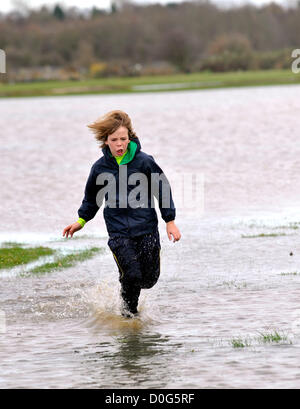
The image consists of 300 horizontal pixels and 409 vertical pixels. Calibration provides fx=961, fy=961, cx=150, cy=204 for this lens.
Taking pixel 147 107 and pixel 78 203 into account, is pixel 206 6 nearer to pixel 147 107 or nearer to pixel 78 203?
pixel 147 107

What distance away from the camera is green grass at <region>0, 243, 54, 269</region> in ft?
39.9

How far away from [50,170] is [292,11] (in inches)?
7126

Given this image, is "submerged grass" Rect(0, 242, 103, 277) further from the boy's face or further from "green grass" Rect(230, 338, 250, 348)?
"green grass" Rect(230, 338, 250, 348)

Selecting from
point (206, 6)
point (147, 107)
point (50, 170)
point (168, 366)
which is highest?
point (206, 6)

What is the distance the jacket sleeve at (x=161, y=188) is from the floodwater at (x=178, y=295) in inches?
40.4

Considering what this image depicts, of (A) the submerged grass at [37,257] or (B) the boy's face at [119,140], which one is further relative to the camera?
(A) the submerged grass at [37,257]

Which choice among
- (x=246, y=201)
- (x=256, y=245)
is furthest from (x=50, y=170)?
(x=256, y=245)

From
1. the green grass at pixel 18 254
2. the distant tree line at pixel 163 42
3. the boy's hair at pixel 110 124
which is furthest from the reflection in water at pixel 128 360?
the distant tree line at pixel 163 42

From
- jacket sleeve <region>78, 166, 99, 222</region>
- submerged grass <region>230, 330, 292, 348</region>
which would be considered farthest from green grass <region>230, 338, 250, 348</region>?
jacket sleeve <region>78, 166, 99, 222</region>

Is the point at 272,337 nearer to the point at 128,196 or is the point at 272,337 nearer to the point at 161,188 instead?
the point at 161,188

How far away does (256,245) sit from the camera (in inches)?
489

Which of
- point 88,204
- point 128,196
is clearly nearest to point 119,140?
point 128,196

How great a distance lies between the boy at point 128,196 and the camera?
795 centimetres

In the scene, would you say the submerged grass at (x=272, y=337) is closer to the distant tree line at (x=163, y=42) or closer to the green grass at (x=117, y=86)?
the green grass at (x=117, y=86)
